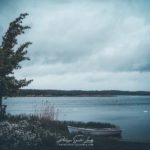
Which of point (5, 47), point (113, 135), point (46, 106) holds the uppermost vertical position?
point (5, 47)

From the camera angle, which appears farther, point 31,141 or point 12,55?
point 12,55

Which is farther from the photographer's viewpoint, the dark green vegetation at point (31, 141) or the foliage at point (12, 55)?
the foliage at point (12, 55)

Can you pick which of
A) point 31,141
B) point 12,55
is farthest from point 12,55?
point 31,141

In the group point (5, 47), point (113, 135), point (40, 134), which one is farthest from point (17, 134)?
point (113, 135)

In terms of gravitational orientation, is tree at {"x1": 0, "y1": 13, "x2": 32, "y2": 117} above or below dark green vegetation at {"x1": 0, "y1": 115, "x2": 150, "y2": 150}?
above

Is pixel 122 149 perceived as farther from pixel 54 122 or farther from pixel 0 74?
pixel 0 74

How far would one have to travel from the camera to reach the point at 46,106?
24.3 meters

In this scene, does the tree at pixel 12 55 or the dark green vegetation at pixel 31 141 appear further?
the tree at pixel 12 55

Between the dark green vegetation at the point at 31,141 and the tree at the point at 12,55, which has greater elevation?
the tree at the point at 12,55

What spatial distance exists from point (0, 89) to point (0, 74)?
0.92 m

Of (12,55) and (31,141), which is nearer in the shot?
(31,141)

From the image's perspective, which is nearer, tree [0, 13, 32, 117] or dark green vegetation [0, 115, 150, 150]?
dark green vegetation [0, 115, 150, 150]

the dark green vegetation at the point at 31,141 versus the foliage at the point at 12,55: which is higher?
the foliage at the point at 12,55

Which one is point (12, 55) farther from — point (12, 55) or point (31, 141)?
point (31, 141)
